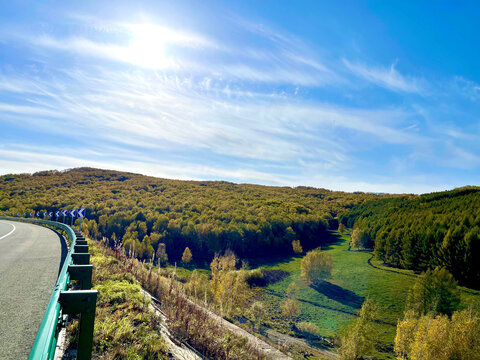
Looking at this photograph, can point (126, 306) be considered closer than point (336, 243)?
Yes

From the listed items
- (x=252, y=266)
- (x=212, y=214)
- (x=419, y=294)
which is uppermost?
(x=212, y=214)

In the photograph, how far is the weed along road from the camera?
4867 millimetres

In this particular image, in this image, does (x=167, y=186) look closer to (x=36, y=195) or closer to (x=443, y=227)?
(x=36, y=195)

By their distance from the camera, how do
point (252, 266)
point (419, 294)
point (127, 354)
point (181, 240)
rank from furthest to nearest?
point (181, 240)
point (252, 266)
point (419, 294)
point (127, 354)

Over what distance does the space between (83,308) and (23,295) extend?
5696mm

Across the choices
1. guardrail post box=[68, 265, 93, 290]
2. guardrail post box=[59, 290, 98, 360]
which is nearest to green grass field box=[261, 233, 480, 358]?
guardrail post box=[68, 265, 93, 290]

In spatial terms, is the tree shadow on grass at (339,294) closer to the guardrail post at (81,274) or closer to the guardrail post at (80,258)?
the guardrail post at (80,258)

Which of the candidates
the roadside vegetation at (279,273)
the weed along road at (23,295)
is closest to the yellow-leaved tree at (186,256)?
the roadside vegetation at (279,273)

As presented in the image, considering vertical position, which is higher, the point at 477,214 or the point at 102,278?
the point at 477,214

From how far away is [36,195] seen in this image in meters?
105

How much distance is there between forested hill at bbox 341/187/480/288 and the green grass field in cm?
612

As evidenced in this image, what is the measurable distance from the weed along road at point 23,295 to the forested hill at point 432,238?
7760cm

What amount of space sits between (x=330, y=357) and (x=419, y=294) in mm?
22312

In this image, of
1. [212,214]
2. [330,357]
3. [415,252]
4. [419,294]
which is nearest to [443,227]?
[415,252]
